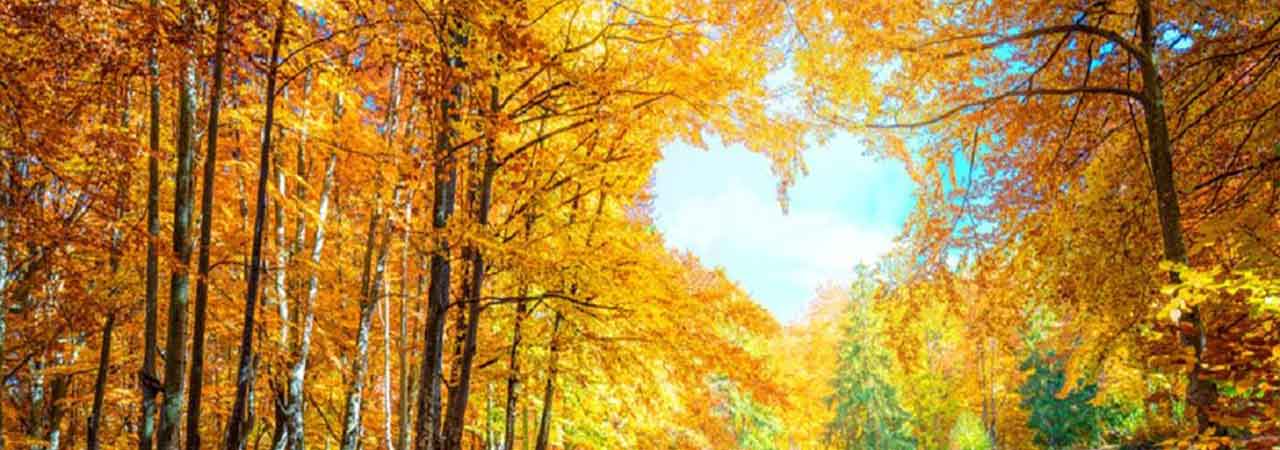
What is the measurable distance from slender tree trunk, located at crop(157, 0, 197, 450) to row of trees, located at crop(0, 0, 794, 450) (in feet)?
0.07

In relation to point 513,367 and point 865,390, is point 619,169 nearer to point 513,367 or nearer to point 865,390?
point 513,367

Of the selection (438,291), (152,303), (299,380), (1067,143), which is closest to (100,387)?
(299,380)

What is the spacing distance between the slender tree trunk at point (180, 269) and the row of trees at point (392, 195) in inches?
0.8

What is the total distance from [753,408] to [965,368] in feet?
49.2

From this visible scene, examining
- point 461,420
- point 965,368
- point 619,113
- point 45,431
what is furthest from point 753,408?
point 965,368

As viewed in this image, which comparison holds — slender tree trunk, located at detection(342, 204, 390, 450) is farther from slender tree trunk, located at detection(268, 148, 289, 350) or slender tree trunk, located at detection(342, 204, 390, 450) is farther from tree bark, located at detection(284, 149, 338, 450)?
slender tree trunk, located at detection(268, 148, 289, 350)

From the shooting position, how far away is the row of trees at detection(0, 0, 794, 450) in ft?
17.0

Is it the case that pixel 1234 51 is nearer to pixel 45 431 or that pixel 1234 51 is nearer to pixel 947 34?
pixel 947 34

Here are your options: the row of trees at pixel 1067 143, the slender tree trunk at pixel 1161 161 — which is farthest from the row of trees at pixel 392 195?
the slender tree trunk at pixel 1161 161

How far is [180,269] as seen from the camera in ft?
15.7

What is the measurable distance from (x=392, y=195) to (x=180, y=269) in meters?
3.38

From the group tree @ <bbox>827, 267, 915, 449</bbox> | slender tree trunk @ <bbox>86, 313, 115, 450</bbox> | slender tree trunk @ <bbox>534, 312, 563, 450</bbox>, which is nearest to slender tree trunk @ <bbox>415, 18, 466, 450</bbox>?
slender tree trunk @ <bbox>534, 312, 563, 450</bbox>

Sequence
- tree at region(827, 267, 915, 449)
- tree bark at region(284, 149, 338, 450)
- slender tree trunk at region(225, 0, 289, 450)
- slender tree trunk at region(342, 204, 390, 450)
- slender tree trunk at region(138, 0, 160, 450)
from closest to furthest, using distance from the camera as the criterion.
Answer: slender tree trunk at region(225, 0, 289, 450) → slender tree trunk at region(138, 0, 160, 450) → slender tree trunk at region(342, 204, 390, 450) → tree bark at region(284, 149, 338, 450) → tree at region(827, 267, 915, 449)

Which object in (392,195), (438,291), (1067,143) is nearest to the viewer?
(438,291)
